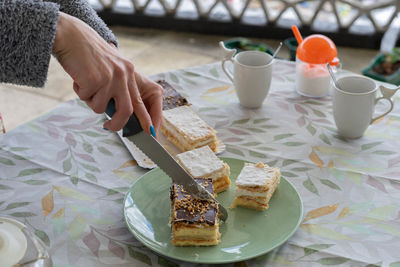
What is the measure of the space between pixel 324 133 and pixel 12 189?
86 centimetres

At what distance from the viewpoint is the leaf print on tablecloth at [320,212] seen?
3.54 feet

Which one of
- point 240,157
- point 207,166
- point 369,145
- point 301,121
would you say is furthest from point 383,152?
point 207,166

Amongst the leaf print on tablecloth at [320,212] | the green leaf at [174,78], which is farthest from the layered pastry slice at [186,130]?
the leaf print on tablecloth at [320,212]

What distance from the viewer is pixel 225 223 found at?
105cm

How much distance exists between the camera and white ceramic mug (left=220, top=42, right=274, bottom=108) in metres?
1.45

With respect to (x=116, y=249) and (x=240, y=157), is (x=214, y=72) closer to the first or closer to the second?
(x=240, y=157)

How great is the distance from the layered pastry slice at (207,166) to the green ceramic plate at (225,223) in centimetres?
3

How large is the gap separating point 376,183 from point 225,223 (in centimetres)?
41

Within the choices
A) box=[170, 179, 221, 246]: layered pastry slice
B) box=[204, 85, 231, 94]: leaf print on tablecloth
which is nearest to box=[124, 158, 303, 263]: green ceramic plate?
box=[170, 179, 221, 246]: layered pastry slice

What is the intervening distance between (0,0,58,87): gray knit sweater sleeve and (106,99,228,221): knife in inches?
8.7

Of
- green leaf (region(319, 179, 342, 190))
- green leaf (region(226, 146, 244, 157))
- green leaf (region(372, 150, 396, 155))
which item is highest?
green leaf (region(372, 150, 396, 155))

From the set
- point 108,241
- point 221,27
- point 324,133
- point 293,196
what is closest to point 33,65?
point 108,241

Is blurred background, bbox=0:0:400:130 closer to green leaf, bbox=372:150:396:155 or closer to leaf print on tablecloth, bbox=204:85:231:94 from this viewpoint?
leaf print on tablecloth, bbox=204:85:231:94

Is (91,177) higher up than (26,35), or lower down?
lower down
